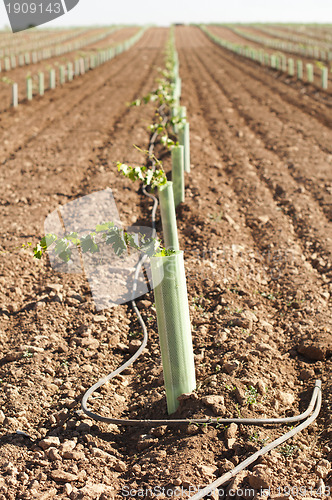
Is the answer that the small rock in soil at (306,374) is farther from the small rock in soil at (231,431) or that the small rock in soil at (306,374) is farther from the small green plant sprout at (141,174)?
the small green plant sprout at (141,174)

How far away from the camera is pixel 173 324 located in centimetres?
324

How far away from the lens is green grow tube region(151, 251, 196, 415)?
314cm

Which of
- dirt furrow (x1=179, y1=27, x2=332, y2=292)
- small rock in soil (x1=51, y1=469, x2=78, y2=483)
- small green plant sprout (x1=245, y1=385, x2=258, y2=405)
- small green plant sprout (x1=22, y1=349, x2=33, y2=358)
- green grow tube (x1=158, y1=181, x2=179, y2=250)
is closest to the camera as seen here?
small rock in soil (x1=51, y1=469, x2=78, y2=483)

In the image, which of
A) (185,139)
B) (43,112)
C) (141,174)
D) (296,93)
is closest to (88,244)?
(141,174)

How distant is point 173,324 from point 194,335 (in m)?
1.04

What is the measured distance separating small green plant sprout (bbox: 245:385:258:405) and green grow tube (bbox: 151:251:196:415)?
35 centimetres

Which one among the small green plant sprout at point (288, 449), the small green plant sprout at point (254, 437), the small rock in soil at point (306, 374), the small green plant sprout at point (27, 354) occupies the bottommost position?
the small rock in soil at point (306, 374)

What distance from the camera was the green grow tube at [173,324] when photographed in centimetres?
314

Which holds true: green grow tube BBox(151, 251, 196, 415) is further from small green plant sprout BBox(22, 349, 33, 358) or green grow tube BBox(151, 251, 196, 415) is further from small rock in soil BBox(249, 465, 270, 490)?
small green plant sprout BBox(22, 349, 33, 358)

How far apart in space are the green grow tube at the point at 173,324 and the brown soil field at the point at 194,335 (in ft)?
0.42

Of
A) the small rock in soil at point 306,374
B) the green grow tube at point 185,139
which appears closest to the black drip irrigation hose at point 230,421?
the small rock in soil at point 306,374

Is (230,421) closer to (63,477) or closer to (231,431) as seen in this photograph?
(231,431)

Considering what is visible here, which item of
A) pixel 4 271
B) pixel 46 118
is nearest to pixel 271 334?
pixel 4 271

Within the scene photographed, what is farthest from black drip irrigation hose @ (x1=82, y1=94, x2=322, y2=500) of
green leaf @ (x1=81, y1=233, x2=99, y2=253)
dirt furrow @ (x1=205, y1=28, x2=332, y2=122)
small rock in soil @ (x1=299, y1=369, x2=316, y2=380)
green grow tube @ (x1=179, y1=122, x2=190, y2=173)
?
dirt furrow @ (x1=205, y1=28, x2=332, y2=122)
